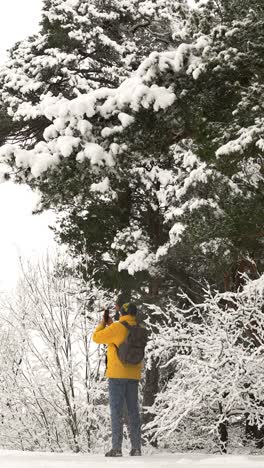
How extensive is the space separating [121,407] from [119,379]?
32 cm

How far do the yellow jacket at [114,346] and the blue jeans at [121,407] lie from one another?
75mm

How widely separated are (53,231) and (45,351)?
3777 mm

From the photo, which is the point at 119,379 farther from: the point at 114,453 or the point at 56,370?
the point at 56,370

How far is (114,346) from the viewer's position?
23.1 ft

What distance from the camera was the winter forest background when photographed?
722 cm

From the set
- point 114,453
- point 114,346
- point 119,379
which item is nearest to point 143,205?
point 114,346

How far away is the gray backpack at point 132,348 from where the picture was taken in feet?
22.7

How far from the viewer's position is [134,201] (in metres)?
14.9

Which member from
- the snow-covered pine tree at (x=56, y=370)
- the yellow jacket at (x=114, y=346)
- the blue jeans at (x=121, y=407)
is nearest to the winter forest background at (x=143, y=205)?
the snow-covered pine tree at (x=56, y=370)

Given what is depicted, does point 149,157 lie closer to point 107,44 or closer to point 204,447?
point 107,44

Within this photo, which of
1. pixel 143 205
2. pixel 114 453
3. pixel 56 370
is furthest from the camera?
pixel 143 205

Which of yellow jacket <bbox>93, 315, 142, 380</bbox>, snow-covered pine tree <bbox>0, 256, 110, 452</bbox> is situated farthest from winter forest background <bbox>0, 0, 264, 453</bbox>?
yellow jacket <bbox>93, 315, 142, 380</bbox>

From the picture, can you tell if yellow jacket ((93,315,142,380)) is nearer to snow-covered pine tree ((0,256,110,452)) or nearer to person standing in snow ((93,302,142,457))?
person standing in snow ((93,302,142,457))

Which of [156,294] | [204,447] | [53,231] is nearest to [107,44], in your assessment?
[53,231]
